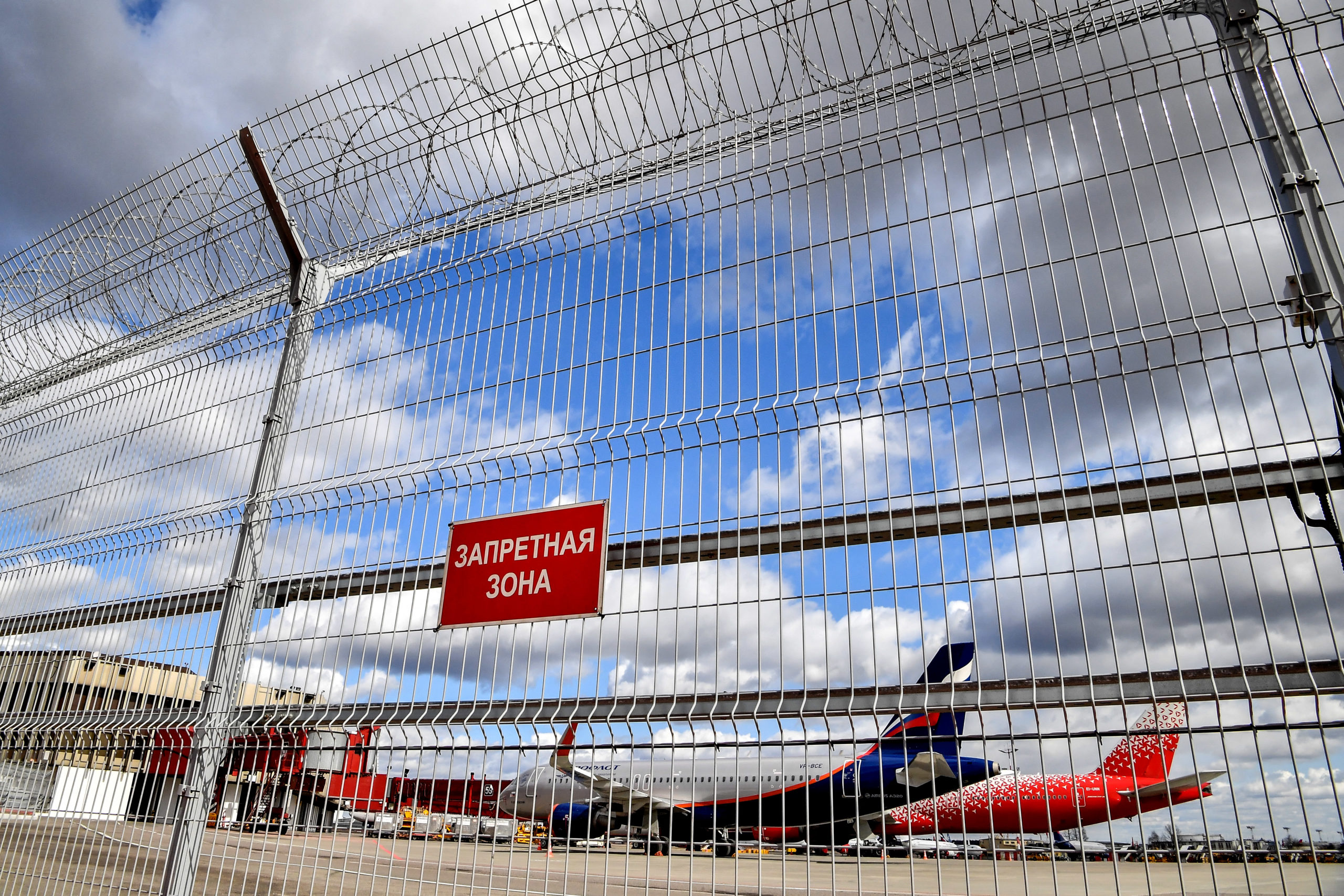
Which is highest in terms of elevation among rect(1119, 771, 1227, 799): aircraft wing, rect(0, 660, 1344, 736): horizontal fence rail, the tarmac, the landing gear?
rect(0, 660, 1344, 736): horizontal fence rail

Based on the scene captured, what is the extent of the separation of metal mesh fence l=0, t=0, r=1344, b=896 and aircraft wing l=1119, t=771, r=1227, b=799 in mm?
22

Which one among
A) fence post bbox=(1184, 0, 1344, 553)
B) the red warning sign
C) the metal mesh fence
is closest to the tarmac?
the metal mesh fence

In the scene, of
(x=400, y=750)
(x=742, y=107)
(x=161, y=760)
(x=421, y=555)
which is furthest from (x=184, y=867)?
(x=742, y=107)

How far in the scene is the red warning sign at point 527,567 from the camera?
13.6 ft

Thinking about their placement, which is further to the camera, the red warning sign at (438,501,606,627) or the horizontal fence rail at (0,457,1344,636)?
the red warning sign at (438,501,606,627)

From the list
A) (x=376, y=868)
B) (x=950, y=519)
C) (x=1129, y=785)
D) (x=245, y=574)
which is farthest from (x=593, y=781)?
(x=245, y=574)

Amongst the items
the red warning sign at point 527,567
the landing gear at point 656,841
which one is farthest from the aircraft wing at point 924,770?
the red warning sign at point 527,567

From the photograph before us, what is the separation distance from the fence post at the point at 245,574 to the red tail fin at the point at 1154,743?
479 cm

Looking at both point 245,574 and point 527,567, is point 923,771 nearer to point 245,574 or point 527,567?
point 527,567

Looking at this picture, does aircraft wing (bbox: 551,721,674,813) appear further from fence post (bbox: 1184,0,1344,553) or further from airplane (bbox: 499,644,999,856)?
fence post (bbox: 1184,0,1344,553)

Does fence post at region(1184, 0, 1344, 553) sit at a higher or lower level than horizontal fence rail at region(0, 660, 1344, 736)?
higher

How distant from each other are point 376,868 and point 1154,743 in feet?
11.7

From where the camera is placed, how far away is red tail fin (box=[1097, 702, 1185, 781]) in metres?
2.81

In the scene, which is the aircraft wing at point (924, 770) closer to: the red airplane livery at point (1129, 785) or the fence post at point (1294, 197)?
the red airplane livery at point (1129, 785)
